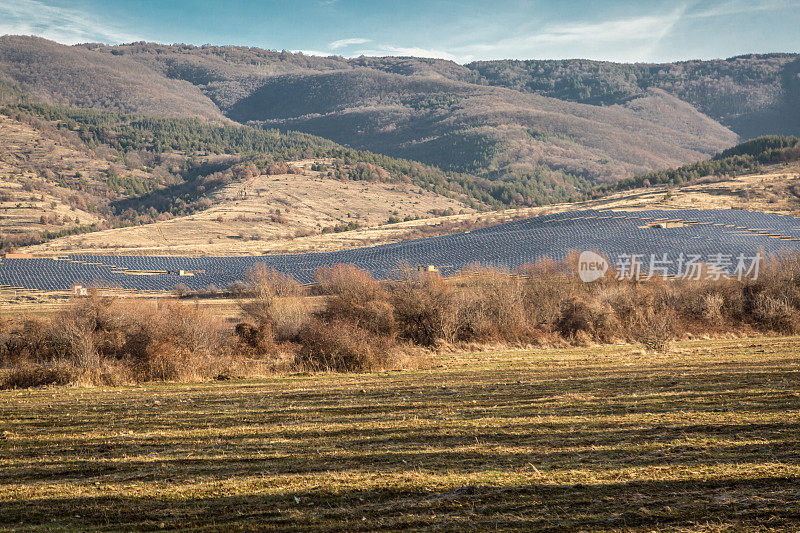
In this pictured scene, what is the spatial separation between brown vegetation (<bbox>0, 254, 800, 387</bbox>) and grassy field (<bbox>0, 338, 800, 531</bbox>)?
9.48 metres

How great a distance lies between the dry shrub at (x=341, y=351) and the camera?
29.8 metres

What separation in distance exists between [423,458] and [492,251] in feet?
274

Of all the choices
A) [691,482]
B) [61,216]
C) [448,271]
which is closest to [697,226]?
[448,271]

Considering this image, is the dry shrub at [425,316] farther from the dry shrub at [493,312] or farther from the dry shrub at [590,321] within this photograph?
the dry shrub at [590,321]

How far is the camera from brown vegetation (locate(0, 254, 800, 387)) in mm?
29141

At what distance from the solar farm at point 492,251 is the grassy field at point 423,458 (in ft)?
208

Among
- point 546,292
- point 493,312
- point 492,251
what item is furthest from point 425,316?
point 492,251

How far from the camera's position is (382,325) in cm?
3844

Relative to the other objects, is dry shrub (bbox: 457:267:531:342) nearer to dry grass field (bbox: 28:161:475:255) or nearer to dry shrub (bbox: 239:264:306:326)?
dry shrub (bbox: 239:264:306:326)

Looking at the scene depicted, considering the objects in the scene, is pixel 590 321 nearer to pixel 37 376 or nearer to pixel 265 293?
pixel 265 293

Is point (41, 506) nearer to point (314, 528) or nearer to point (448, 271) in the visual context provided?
point (314, 528)

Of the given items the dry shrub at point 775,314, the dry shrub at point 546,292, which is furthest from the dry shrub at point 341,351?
the dry shrub at point 775,314

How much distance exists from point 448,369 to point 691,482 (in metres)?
19.9

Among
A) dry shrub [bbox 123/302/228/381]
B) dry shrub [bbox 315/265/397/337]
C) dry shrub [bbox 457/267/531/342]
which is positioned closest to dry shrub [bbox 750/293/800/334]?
dry shrub [bbox 457/267/531/342]
